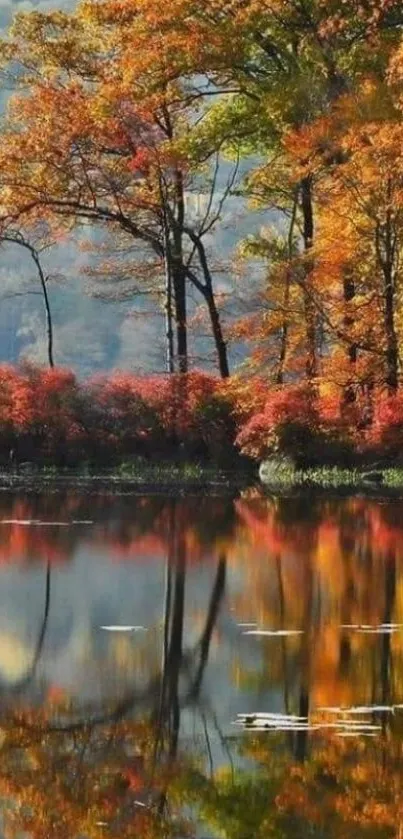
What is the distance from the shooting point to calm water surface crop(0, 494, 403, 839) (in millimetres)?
6301

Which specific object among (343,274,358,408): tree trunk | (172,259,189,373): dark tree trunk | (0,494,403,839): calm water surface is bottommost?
(0,494,403,839): calm water surface

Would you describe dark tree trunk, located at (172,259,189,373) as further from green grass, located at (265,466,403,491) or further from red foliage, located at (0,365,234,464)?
green grass, located at (265,466,403,491)

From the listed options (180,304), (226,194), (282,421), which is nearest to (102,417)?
(180,304)

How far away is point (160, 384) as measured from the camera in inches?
1454

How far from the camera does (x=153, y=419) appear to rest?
1438 inches

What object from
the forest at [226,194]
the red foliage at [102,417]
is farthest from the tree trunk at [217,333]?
the red foliage at [102,417]

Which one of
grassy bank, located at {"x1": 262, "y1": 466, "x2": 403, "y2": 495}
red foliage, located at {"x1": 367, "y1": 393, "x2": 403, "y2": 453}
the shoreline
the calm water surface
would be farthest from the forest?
the calm water surface

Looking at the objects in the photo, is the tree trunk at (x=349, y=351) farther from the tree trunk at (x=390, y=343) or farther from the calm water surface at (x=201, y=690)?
the calm water surface at (x=201, y=690)

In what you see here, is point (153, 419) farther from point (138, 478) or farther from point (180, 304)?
point (180, 304)

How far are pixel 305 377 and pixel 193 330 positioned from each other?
7820 mm

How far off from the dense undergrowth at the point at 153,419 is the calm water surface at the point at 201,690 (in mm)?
16350

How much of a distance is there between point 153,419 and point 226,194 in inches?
257

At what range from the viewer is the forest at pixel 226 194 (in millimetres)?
32969

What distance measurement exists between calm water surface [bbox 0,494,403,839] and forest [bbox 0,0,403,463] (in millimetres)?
16141
